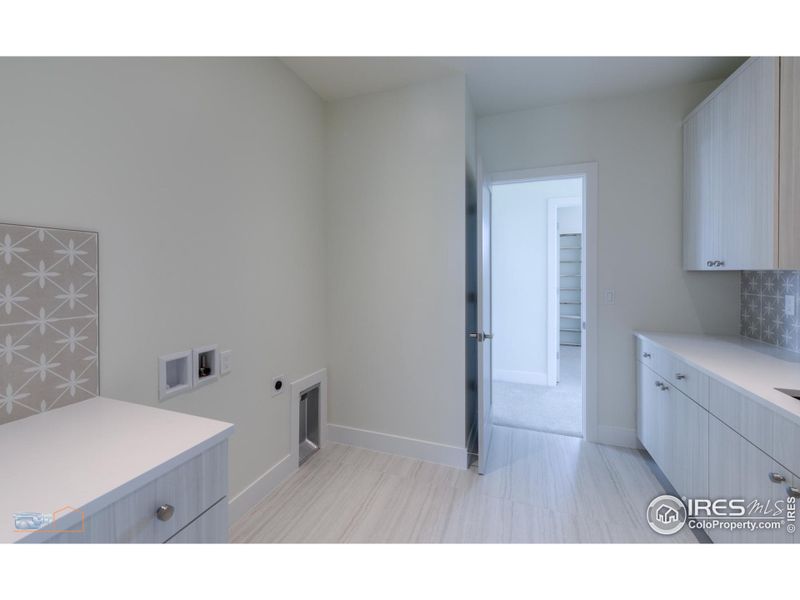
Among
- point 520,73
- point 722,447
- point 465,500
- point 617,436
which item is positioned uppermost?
point 520,73

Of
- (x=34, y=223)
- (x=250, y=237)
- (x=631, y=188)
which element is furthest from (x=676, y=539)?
(x=34, y=223)

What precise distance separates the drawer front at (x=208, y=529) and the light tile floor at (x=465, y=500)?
790 millimetres

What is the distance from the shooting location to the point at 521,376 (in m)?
3.91

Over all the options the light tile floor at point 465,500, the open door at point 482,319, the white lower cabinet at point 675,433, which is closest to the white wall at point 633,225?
the white lower cabinet at point 675,433

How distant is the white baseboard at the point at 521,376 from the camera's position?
383 centimetres

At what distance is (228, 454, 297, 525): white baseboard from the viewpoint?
1.69 meters

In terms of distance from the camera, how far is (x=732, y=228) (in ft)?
5.65

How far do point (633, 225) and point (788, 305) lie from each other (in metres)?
0.91

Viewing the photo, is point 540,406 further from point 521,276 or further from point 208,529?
point 208,529

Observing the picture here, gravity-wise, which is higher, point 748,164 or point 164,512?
point 748,164

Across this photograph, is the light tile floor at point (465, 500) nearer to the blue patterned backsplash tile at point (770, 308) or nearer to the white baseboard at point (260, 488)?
the white baseboard at point (260, 488)

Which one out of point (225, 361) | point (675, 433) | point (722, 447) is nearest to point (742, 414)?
point (722, 447)

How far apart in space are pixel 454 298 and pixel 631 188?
149 centimetres

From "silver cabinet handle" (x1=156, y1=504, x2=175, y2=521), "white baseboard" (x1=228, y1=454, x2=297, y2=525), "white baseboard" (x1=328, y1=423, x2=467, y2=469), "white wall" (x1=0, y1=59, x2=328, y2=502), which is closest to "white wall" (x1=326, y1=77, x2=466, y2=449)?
"white baseboard" (x1=328, y1=423, x2=467, y2=469)
